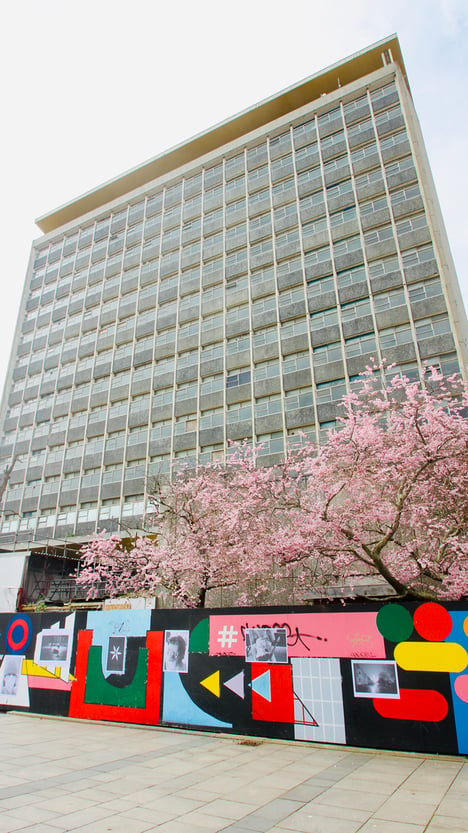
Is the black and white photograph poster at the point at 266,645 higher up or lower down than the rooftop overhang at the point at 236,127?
lower down

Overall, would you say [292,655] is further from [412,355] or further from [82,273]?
[82,273]

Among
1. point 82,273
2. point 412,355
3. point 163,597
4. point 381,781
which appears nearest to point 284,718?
point 381,781

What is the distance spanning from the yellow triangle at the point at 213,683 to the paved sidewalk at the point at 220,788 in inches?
32.7

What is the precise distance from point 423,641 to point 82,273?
174 ft

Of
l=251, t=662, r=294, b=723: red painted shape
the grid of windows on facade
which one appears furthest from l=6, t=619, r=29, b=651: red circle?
the grid of windows on facade

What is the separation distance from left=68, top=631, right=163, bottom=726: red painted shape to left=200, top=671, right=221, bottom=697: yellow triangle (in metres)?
1.19

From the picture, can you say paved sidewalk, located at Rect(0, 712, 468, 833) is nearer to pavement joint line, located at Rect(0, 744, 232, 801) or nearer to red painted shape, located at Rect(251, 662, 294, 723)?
pavement joint line, located at Rect(0, 744, 232, 801)

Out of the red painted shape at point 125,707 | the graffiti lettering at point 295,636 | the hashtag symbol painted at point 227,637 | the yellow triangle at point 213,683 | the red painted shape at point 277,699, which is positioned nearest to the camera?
the red painted shape at point 277,699

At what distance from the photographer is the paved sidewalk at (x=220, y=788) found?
5.29m

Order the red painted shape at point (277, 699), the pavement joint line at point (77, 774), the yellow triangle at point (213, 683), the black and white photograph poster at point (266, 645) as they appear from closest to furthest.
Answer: the pavement joint line at point (77, 774) → the red painted shape at point (277, 699) → the black and white photograph poster at point (266, 645) → the yellow triangle at point (213, 683)

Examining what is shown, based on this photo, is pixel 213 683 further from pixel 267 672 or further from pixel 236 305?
pixel 236 305

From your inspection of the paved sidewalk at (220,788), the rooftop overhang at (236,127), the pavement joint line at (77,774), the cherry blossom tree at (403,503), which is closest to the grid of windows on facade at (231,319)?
the rooftop overhang at (236,127)

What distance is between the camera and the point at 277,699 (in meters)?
9.45

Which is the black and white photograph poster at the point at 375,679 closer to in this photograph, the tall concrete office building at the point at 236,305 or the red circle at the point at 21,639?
the red circle at the point at 21,639
